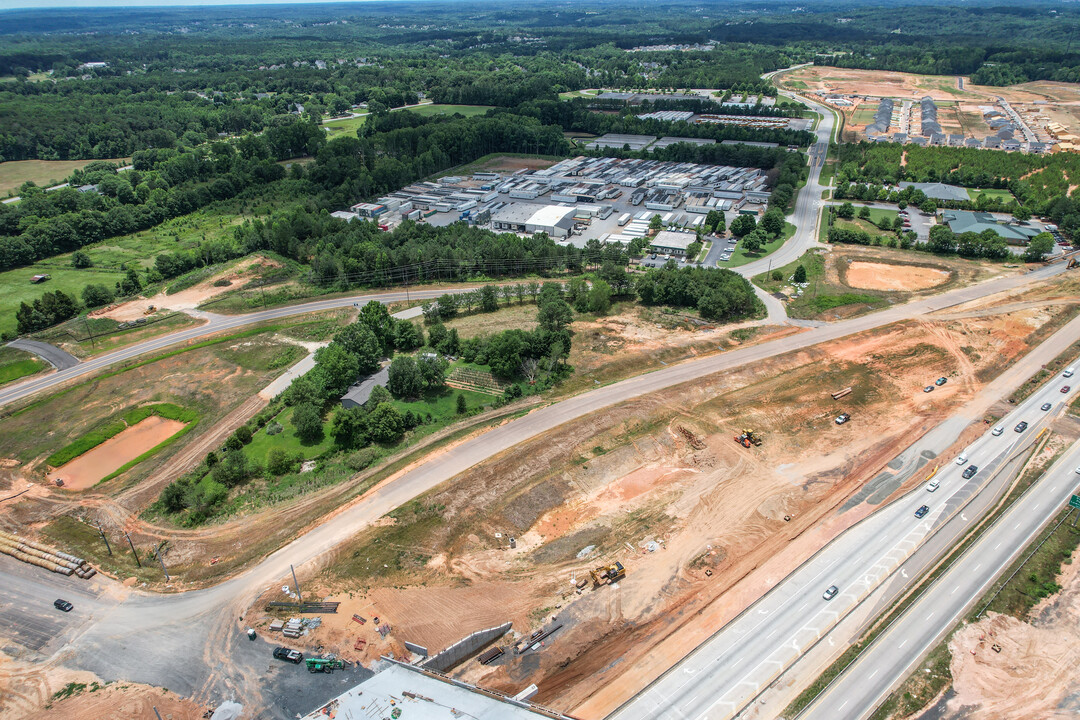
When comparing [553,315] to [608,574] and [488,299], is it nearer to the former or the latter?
[488,299]

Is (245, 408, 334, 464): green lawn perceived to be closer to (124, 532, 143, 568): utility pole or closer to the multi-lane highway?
(124, 532, 143, 568): utility pole

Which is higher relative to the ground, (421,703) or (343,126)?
(343,126)

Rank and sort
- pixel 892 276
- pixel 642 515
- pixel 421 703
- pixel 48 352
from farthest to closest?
1. pixel 892 276
2. pixel 48 352
3. pixel 642 515
4. pixel 421 703

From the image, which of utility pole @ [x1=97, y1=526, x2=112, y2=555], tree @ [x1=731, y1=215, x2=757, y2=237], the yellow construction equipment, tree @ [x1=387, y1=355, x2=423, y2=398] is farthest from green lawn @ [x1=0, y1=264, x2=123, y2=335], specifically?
tree @ [x1=731, y1=215, x2=757, y2=237]

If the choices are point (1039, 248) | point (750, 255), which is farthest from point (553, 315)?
point (1039, 248)

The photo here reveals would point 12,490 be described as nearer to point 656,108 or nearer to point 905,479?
point 905,479

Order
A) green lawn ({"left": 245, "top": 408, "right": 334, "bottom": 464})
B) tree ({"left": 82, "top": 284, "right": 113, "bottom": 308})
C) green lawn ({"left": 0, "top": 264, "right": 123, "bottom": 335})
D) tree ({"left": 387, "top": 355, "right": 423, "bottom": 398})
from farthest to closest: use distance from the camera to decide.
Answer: green lawn ({"left": 0, "top": 264, "right": 123, "bottom": 335})
tree ({"left": 82, "top": 284, "right": 113, "bottom": 308})
tree ({"left": 387, "top": 355, "right": 423, "bottom": 398})
green lawn ({"left": 245, "top": 408, "right": 334, "bottom": 464})

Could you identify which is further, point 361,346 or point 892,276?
point 892,276

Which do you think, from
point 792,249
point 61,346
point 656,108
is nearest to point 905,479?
point 792,249
